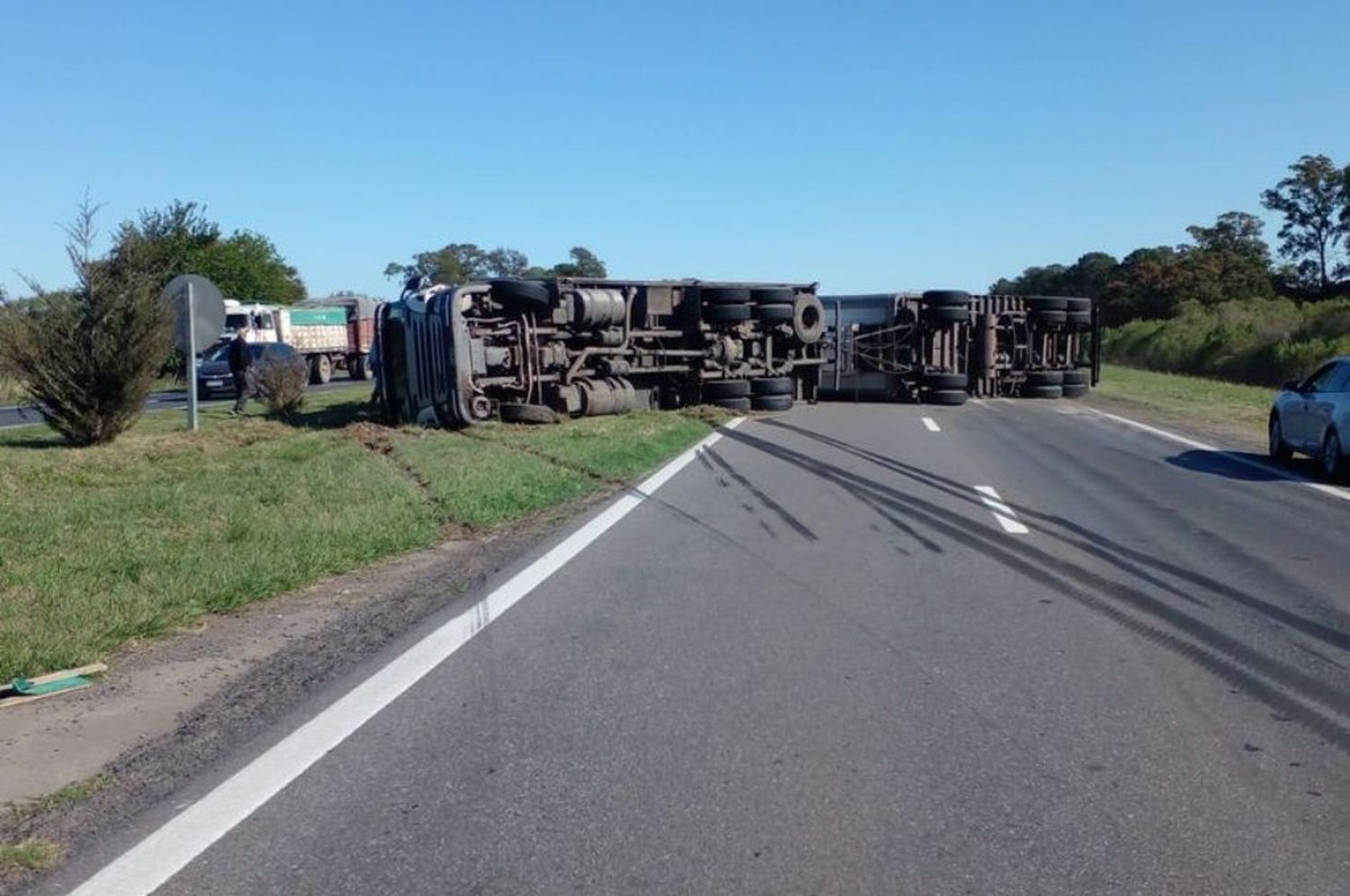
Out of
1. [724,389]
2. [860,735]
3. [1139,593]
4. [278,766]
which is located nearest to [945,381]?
[724,389]

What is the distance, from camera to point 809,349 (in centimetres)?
3219

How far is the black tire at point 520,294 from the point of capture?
23.4 metres

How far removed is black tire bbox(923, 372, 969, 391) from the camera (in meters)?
32.8

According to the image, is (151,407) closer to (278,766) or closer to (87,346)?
(87,346)

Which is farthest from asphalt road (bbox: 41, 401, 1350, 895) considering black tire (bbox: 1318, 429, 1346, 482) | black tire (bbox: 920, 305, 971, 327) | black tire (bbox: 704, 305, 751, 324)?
black tire (bbox: 920, 305, 971, 327)

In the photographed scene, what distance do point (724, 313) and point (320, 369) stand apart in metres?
25.8

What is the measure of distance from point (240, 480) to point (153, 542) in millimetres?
4140

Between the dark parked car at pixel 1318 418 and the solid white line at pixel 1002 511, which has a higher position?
the dark parked car at pixel 1318 418

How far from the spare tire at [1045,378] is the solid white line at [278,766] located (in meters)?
27.8

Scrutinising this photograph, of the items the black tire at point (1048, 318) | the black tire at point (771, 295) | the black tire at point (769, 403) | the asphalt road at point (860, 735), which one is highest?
the black tire at point (771, 295)

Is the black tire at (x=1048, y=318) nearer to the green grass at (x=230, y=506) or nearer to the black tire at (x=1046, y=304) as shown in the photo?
the black tire at (x=1046, y=304)

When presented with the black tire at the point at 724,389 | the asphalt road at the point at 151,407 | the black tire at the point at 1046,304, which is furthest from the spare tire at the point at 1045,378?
the asphalt road at the point at 151,407

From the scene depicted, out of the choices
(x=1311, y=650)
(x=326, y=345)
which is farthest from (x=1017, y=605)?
(x=326, y=345)

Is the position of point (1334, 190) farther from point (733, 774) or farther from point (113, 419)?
point (733, 774)
